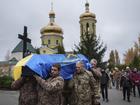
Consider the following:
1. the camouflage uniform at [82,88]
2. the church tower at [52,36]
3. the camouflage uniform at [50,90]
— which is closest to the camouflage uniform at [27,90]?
the camouflage uniform at [50,90]

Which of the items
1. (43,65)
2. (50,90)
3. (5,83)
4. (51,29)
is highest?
(51,29)

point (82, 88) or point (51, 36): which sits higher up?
point (51, 36)

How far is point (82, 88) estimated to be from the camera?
862cm

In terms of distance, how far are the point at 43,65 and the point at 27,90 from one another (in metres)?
0.61

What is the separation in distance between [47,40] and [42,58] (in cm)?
8169

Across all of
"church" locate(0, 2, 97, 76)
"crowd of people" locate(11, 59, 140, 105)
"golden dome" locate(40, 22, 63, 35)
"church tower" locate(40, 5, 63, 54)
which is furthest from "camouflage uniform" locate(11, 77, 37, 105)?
"golden dome" locate(40, 22, 63, 35)

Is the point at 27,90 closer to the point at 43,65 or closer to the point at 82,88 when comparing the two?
the point at 43,65

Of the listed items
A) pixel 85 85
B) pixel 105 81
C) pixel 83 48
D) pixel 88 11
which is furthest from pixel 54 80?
pixel 88 11

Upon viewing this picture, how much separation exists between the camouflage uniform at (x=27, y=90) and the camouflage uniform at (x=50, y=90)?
312 mm

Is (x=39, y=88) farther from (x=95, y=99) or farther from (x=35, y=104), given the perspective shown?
(x=95, y=99)

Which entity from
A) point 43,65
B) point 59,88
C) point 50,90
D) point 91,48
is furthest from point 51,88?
point 91,48

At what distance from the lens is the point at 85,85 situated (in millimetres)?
8633

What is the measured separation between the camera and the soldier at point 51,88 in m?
7.57

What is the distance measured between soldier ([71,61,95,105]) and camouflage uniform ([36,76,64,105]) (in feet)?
2.70
